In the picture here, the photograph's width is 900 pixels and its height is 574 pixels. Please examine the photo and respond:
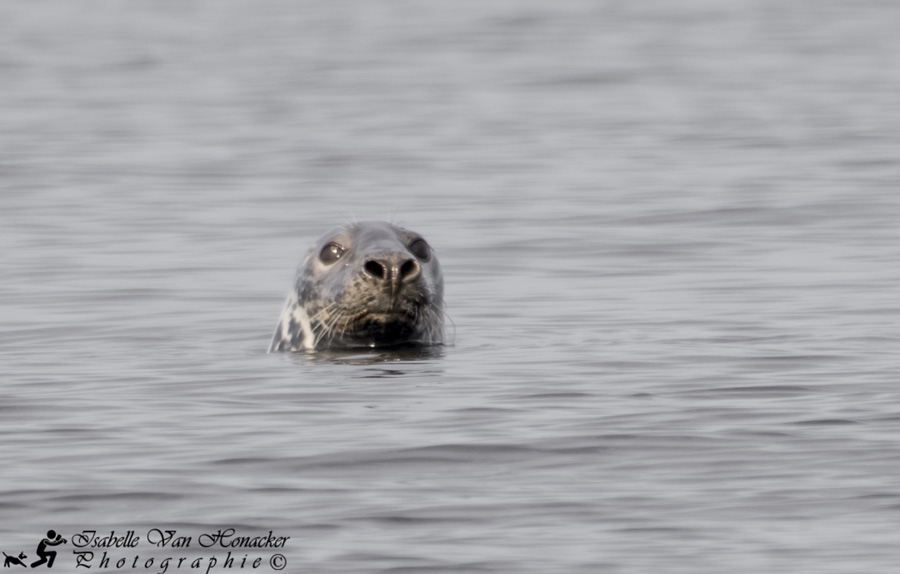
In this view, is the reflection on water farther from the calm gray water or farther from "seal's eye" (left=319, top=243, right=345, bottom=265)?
"seal's eye" (left=319, top=243, right=345, bottom=265)

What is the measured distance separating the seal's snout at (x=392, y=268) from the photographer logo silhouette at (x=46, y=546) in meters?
4.27

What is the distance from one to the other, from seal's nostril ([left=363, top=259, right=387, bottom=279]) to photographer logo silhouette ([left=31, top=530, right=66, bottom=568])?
14.0 feet

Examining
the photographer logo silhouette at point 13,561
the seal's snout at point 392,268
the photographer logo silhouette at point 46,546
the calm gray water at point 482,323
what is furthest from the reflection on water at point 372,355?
the photographer logo silhouette at point 13,561

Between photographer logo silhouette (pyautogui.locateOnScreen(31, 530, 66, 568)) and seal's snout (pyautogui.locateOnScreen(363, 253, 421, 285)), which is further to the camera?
seal's snout (pyautogui.locateOnScreen(363, 253, 421, 285))

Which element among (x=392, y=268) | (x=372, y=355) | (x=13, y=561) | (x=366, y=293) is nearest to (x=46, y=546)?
(x=13, y=561)

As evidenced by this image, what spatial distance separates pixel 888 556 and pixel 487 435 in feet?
8.76

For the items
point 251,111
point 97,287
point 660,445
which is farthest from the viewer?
point 251,111

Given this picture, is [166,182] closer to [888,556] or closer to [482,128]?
[482,128]

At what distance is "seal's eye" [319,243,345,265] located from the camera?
43.1 ft

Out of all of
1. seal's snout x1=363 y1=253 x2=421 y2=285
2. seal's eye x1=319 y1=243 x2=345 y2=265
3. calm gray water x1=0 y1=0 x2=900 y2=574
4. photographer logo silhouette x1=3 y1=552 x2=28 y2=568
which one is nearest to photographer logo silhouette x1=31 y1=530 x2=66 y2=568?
photographer logo silhouette x1=3 y1=552 x2=28 y2=568

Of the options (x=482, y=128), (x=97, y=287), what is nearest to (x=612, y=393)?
(x=97, y=287)

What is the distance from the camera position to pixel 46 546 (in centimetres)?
843

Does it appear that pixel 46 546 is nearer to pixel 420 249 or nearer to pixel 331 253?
pixel 331 253

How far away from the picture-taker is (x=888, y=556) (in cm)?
815
